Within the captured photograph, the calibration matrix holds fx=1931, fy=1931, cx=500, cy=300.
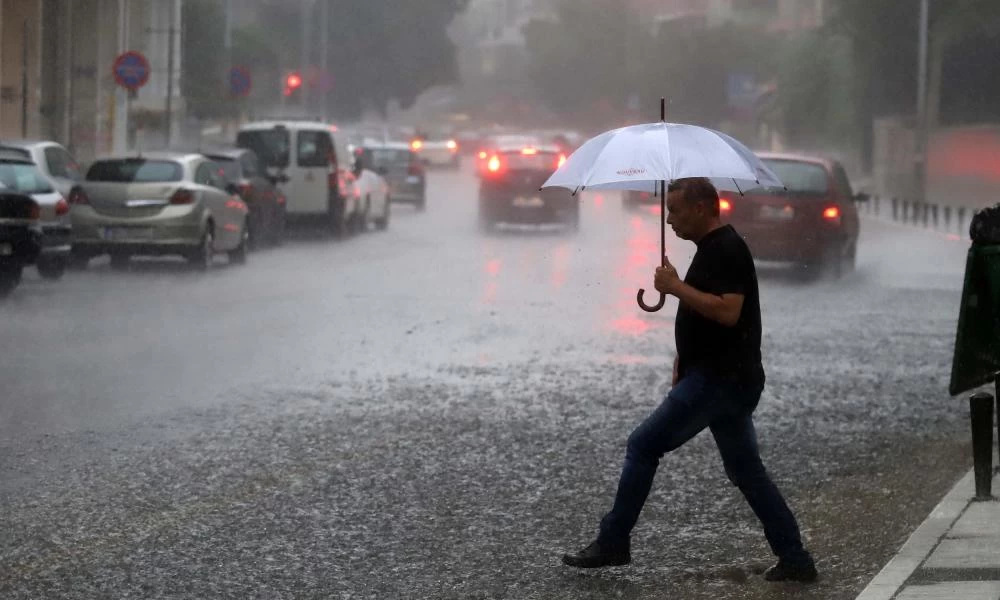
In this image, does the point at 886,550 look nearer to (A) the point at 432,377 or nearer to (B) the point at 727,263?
(B) the point at 727,263

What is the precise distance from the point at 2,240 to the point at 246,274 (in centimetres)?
471

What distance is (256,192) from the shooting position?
29016 mm

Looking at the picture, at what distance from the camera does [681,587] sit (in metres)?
7.26

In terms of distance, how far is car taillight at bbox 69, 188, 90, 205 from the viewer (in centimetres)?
2419

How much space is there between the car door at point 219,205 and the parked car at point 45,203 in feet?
9.26

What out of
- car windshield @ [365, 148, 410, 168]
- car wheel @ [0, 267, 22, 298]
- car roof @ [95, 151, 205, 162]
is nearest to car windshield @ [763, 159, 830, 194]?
car roof @ [95, 151, 205, 162]

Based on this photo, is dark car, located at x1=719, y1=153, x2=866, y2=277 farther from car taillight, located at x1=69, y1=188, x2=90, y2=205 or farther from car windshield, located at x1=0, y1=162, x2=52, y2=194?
car windshield, located at x1=0, y1=162, x2=52, y2=194

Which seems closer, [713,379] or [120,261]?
[713,379]

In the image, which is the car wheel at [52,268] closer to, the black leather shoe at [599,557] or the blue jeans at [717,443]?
the black leather shoe at [599,557]

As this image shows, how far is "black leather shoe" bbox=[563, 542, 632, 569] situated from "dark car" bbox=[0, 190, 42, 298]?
44.2 feet

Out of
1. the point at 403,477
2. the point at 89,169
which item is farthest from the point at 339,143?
the point at 403,477

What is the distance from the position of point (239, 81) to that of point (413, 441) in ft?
107

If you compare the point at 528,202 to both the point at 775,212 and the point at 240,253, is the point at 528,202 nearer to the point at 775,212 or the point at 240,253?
the point at 240,253

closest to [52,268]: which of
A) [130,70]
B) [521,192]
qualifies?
[130,70]
